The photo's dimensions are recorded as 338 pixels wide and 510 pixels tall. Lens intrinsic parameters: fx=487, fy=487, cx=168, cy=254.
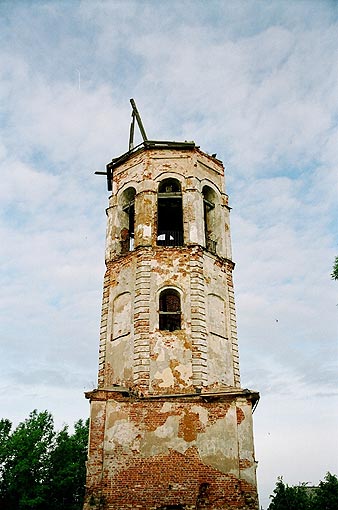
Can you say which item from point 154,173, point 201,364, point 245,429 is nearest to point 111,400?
point 201,364

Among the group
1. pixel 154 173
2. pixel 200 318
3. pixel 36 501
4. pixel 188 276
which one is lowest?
pixel 36 501

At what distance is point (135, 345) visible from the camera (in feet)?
47.9

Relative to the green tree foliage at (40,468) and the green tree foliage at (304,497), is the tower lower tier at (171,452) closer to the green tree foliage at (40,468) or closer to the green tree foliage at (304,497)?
the green tree foliage at (304,497)

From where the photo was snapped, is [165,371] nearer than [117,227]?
Yes

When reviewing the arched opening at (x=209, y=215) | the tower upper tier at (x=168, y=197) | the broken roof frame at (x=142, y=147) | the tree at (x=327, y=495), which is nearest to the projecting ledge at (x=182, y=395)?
the tower upper tier at (x=168, y=197)

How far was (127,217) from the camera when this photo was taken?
739 inches

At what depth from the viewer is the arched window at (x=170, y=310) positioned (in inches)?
615

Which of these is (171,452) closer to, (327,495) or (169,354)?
Result: (169,354)

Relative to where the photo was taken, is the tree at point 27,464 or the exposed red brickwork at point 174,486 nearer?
the exposed red brickwork at point 174,486

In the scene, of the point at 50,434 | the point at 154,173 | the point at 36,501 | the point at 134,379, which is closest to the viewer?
the point at 134,379

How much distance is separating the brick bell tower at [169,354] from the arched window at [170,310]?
3 centimetres

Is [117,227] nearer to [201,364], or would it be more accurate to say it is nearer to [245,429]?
[201,364]

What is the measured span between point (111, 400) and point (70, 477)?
A: 1945cm

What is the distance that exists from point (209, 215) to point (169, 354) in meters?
6.41
